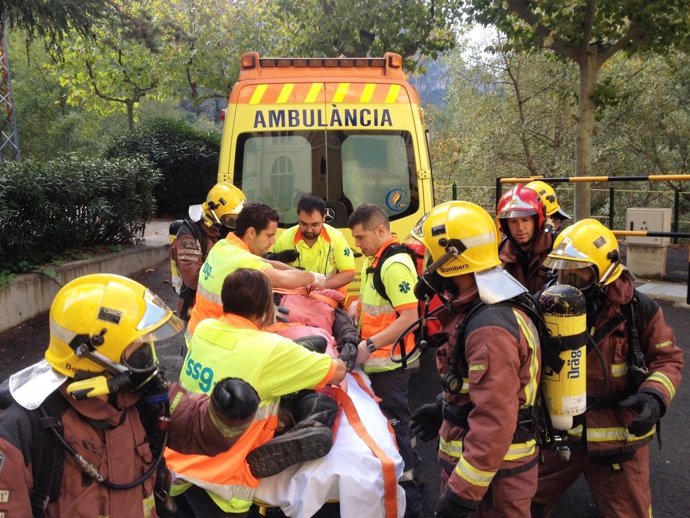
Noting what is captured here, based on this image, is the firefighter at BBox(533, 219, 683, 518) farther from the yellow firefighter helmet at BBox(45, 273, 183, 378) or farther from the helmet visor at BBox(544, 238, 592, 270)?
the yellow firefighter helmet at BBox(45, 273, 183, 378)

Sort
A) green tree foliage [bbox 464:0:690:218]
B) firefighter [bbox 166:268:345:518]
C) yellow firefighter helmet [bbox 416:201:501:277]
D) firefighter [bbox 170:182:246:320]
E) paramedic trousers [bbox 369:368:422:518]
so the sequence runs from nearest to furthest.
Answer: yellow firefighter helmet [bbox 416:201:501:277] < firefighter [bbox 166:268:345:518] < paramedic trousers [bbox 369:368:422:518] < firefighter [bbox 170:182:246:320] < green tree foliage [bbox 464:0:690:218]

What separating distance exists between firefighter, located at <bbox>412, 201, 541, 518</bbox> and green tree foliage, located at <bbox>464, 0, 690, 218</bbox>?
27.7 feet

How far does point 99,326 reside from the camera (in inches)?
74.9

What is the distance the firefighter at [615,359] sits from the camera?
8.99ft

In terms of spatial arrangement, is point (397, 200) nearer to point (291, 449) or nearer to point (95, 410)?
point (291, 449)

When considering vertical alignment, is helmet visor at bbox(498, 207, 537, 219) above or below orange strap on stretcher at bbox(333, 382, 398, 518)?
above

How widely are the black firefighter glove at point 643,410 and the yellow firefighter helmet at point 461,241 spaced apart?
854mm

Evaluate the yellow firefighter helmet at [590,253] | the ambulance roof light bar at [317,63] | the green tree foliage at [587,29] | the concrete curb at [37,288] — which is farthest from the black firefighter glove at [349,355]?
the green tree foliage at [587,29]

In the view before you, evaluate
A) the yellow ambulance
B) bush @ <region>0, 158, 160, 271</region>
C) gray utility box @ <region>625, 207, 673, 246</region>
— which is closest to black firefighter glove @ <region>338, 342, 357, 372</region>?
the yellow ambulance

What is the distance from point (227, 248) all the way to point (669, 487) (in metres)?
3.04

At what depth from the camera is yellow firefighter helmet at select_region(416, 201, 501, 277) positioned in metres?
2.40

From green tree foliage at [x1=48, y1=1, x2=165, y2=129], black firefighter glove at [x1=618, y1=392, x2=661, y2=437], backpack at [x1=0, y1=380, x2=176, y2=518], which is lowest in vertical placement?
black firefighter glove at [x1=618, y1=392, x2=661, y2=437]

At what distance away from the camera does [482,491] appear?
2.18 meters

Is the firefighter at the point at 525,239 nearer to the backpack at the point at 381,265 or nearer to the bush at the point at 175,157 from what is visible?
the backpack at the point at 381,265
